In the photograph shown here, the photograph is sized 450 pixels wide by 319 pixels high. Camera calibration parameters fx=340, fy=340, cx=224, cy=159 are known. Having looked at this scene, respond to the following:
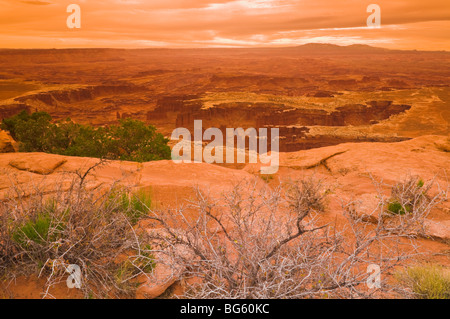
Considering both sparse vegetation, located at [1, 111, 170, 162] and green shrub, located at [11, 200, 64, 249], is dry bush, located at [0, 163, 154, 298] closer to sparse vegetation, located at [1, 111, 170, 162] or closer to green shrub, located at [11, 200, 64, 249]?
green shrub, located at [11, 200, 64, 249]

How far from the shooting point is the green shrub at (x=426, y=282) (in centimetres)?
259

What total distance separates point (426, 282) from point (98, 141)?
9.92m

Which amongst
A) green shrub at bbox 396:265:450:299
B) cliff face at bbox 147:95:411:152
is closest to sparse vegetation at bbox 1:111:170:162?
green shrub at bbox 396:265:450:299

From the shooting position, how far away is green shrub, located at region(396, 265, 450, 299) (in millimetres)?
2590

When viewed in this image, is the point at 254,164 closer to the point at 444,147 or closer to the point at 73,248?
the point at 444,147

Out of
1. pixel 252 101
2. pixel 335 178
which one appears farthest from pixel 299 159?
pixel 252 101

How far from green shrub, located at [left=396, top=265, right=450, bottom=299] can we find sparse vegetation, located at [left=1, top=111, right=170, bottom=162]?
793 cm

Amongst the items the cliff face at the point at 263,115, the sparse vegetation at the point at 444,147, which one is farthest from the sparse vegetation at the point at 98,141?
the cliff face at the point at 263,115

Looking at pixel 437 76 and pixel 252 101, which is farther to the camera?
pixel 437 76

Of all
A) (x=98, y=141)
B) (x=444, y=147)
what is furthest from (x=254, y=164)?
(x=444, y=147)

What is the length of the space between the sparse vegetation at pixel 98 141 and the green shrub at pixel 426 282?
7.93 m

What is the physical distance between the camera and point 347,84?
52.6 meters
